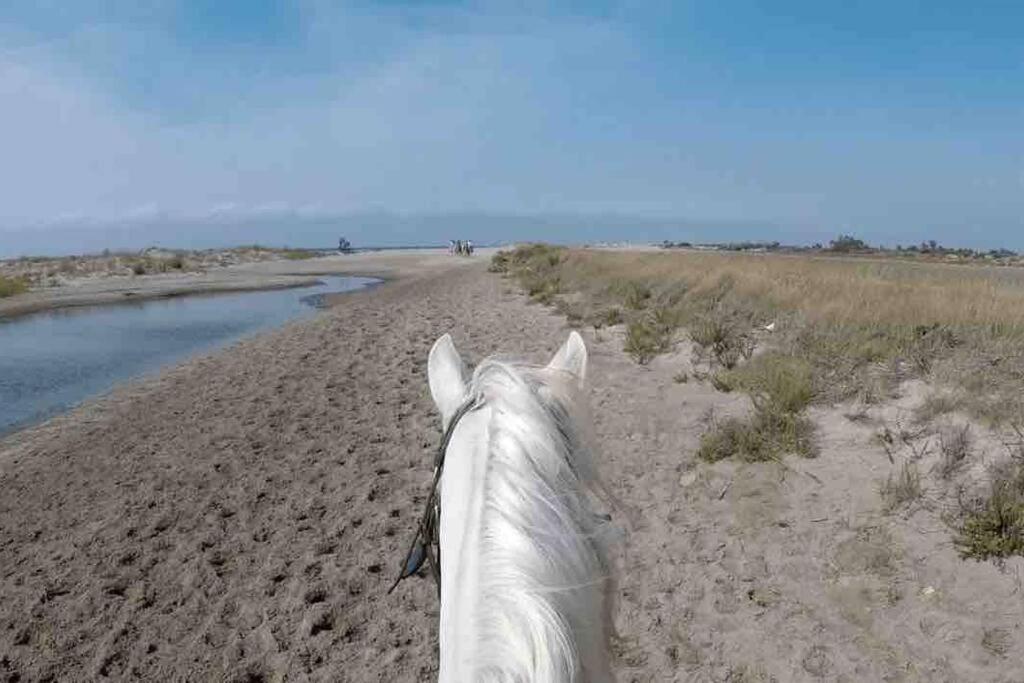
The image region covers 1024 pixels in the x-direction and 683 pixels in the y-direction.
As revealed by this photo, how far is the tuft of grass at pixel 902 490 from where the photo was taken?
4.01 m

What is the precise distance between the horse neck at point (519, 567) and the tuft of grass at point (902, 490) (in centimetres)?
365

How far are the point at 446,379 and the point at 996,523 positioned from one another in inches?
137

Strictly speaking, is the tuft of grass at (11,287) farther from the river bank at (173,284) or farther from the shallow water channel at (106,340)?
the shallow water channel at (106,340)

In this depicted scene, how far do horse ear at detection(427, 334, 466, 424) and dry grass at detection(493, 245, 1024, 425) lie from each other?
4317 mm

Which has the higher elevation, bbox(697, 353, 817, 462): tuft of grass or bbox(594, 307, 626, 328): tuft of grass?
bbox(594, 307, 626, 328): tuft of grass

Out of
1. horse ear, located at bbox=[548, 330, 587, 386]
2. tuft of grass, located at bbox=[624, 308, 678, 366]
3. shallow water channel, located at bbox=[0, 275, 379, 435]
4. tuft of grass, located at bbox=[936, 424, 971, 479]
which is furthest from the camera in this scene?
shallow water channel, located at bbox=[0, 275, 379, 435]

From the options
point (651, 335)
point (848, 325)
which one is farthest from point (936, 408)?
point (651, 335)

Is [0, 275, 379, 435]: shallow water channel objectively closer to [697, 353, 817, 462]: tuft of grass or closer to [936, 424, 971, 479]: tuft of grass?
[697, 353, 817, 462]: tuft of grass

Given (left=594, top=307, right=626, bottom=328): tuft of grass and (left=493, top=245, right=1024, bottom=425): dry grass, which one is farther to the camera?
(left=594, top=307, right=626, bottom=328): tuft of grass

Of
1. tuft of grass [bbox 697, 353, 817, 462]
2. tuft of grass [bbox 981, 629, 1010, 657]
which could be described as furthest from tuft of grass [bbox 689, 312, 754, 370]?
tuft of grass [bbox 981, 629, 1010, 657]

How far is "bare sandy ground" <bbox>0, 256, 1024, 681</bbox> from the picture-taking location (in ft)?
10.7

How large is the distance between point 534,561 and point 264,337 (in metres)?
13.5

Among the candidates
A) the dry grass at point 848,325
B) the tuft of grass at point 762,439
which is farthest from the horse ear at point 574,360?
the dry grass at point 848,325

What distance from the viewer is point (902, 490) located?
4.04 metres
